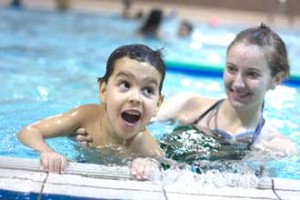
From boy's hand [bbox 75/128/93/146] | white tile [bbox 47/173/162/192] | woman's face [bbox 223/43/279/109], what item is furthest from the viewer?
woman's face [bbox 223/43/279/109]

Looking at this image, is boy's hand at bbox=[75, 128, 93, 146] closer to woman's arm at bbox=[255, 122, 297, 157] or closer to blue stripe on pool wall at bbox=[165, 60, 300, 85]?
woman's arm at bbox=[255, 122, 297, 157]

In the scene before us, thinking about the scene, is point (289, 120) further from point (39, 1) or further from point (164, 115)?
point (39, 1)

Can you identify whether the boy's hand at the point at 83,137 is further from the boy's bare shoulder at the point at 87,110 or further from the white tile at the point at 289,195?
the white tile at the point at 289,195

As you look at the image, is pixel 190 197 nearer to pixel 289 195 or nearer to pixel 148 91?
pixel 289 195

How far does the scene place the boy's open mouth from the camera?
105 inches

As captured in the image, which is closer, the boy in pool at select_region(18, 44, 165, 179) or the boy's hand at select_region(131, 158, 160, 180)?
the boy's hand at select_region(131, 158, 160, 180)

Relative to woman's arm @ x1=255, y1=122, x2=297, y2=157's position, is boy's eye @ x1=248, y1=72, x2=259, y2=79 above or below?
above

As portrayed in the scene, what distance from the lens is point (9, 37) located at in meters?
9.27

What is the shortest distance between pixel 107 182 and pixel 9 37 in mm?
7426

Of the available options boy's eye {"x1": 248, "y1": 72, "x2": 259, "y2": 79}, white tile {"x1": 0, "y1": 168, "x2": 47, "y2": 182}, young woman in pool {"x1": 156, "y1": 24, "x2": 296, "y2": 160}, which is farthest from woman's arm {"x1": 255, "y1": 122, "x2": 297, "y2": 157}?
white tile {"x1": 0, "y1": 168, "x2": 47, "y2": 182}

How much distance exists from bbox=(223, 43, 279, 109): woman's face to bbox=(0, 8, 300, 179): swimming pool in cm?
41

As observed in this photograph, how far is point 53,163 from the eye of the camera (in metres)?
2.36

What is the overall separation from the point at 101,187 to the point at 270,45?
1.75 m

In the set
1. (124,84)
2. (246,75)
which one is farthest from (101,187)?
(246,75)
